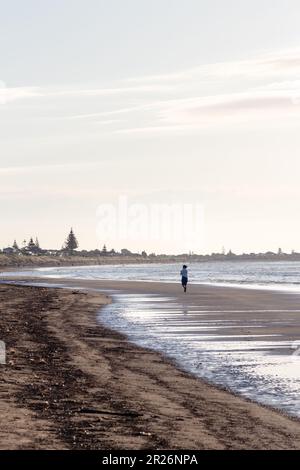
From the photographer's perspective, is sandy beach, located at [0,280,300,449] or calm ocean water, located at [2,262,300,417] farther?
calm ocean water, located at [2,262,300,417]

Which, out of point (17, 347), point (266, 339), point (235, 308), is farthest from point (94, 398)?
point (235, 308)

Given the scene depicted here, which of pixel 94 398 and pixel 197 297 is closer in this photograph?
pixel 94 398

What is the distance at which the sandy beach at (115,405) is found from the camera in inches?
423

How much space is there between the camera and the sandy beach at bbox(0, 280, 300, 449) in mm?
10742

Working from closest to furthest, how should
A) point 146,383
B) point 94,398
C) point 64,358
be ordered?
point 94,398 → point 146,383 → point 64,358

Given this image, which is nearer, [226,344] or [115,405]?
[115,405]

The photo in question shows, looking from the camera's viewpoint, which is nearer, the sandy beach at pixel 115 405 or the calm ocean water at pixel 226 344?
the sandy beach at pixel 115 405

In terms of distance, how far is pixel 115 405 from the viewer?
13.3 metres

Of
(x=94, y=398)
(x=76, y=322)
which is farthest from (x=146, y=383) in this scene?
(x=76, y=322)
